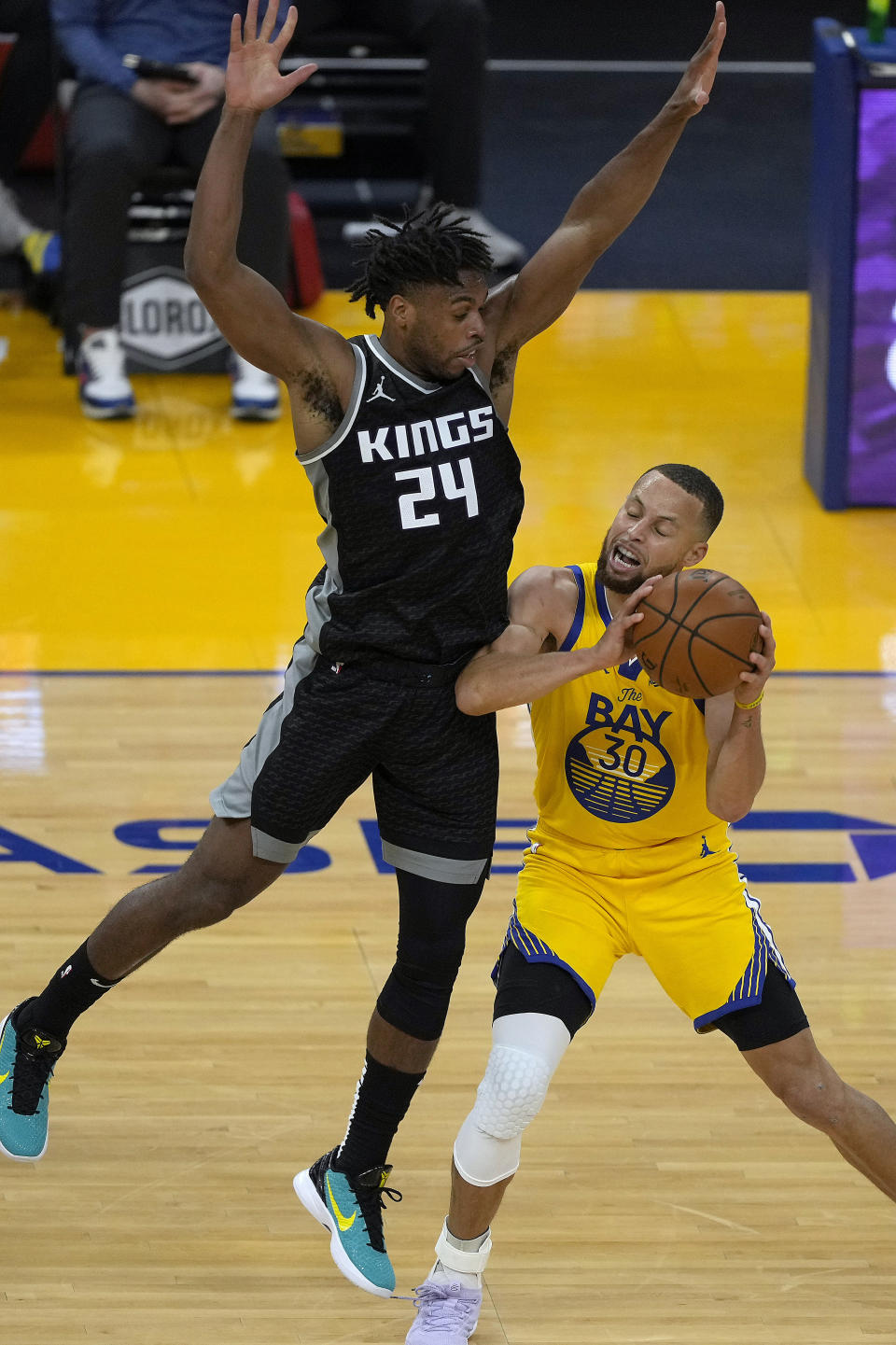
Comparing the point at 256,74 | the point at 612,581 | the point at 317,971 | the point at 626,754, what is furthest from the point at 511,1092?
the point at 256,74

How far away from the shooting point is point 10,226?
376 inches

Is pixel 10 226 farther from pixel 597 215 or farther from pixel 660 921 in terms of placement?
pixel 660 921

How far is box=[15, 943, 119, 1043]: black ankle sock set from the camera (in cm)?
365

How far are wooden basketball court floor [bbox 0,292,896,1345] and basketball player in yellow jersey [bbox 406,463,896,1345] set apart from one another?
0.37 m

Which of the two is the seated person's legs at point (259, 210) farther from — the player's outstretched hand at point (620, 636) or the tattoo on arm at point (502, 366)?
the player's outstretched hand at point (620, 636)

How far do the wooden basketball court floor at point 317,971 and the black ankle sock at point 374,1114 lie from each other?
21 cm

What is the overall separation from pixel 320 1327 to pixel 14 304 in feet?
23.4

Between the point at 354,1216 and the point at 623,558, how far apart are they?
1250mm

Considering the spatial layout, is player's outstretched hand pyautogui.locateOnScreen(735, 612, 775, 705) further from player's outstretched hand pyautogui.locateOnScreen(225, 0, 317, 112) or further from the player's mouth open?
player's outstretched hand pyautogui.locateOnScreen(225, 0, 317, 112)

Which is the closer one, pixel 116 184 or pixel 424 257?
pixel 424 257

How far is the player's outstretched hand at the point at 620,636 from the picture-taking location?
3072 millimetres

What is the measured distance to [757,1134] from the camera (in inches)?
156

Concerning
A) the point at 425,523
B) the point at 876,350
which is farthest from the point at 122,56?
the point at 425,523

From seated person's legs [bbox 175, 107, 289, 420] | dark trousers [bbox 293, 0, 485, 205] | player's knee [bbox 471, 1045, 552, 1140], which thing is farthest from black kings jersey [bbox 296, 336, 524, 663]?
dark trousers [bbox 293, 0, 485, 205]
